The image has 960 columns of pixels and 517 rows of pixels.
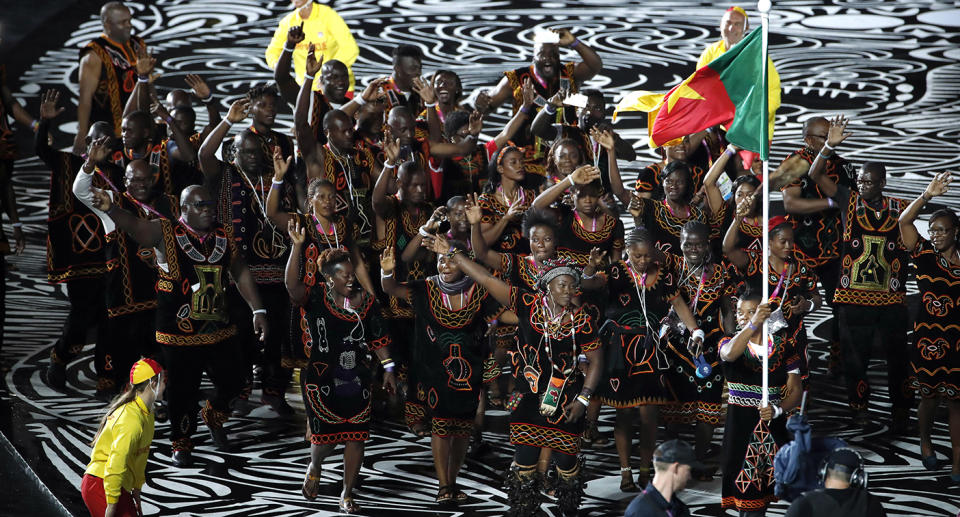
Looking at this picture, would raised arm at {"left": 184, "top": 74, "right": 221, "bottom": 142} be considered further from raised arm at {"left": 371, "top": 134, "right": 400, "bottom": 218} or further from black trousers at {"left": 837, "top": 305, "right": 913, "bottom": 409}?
black trousers at {"left": 837, "top": 305, "right": 913, "bottom": 409}

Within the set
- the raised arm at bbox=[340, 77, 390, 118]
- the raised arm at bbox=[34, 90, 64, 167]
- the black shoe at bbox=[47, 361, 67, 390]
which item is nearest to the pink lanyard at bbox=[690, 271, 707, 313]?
the raised arm at bbox=[340, 77, 390, 118]

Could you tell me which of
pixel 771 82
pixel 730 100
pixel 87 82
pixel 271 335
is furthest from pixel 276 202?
pixel 771 82

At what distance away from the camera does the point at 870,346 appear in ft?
35.2

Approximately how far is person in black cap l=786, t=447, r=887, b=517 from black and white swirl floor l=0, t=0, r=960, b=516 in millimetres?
2600

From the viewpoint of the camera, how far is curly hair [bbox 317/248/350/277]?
9.09m

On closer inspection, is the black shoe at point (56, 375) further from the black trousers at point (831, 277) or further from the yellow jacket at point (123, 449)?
the black trousers at point (831, 277)

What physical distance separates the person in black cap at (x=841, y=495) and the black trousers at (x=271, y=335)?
5246mm

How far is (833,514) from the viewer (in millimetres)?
6453

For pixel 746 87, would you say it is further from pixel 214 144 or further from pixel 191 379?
pixel 214 144

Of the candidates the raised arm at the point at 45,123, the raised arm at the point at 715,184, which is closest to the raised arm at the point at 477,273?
the raised arm at the point at 715,184

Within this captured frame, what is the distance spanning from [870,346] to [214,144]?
5.42 metres

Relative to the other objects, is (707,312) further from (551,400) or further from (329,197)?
(329,197)

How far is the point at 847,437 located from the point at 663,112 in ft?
9.64

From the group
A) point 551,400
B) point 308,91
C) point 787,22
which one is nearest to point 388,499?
point 551,400
